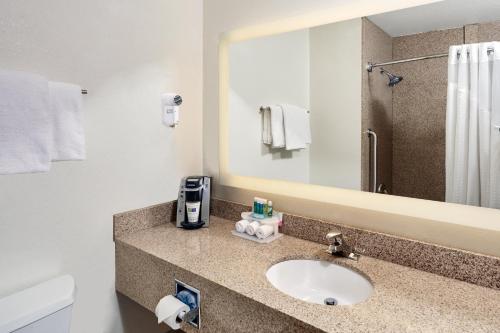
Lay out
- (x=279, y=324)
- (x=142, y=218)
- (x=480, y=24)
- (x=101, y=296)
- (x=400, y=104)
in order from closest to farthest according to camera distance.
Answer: (x=279, y=324) < (x=480, y=24) < (x=400, y=104) < (x=101, y=296) < (x=142, y=218)

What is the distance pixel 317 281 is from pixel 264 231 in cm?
29

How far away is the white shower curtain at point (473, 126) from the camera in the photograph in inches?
40.1

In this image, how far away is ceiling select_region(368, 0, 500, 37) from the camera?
3.35 ft

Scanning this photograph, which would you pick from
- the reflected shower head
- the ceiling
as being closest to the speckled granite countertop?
the reflected shower head

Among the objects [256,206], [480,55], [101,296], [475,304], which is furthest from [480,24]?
[101,296]

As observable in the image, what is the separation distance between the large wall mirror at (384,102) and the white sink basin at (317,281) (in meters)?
0.35

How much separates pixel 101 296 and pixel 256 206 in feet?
2.58

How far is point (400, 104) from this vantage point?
1.18 m

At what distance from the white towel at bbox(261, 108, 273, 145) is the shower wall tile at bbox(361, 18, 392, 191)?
20.3 inches

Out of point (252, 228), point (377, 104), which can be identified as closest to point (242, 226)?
point (252, 228)

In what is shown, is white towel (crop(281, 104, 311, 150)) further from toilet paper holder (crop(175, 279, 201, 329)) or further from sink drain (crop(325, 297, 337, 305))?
toilet paper holder (crop(175, 279, 201, 329))

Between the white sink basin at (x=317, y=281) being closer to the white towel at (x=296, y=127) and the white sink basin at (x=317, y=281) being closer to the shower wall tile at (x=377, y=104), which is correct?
the shower wall tile at (x=377, y=104)

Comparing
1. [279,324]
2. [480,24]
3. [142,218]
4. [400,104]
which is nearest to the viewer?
[279,324]

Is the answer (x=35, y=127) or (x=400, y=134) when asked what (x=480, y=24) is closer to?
(x=400, y=134)
